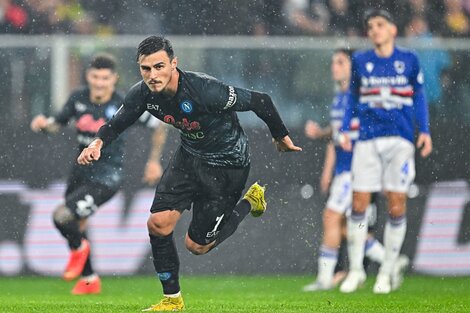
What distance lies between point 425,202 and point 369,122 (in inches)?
76.8

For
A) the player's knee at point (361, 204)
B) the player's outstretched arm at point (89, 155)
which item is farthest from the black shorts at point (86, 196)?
the player's outstretched arm at point (89, 155)

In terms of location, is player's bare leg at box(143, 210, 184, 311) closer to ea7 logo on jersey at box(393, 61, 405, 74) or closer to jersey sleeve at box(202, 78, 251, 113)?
jersey sleeve at box(202, 78, 251, 113)

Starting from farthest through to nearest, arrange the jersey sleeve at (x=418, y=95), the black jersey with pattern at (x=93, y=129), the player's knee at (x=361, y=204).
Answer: the black jersey with pattern at (x=93, y=129) → the player's knee at (x=361, y=204) → the jersey sleeve at (x=418, y=95)

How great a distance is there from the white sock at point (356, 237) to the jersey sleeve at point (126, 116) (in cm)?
359

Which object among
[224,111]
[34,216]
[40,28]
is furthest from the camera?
[40,28]

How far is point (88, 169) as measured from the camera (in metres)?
13.0

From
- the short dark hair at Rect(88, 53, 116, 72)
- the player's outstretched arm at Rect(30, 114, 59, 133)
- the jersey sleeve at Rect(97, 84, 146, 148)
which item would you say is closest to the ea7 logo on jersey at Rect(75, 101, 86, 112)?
the player's outstretched arm at Rect(30, 114, 59, 133)

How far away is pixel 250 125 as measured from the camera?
1437cm

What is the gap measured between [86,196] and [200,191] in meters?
2.74

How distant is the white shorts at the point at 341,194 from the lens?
43.8 ft

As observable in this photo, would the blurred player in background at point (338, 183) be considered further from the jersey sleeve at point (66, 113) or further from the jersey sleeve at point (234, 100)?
the jersey sleeve at point (234, 100)

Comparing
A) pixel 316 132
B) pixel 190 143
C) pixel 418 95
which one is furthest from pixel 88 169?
pixel 418 95

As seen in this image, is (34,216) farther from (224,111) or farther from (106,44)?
(224,111)

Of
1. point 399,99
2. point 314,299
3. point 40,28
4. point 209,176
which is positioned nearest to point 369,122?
point 399,99
